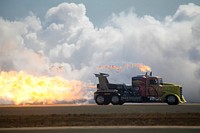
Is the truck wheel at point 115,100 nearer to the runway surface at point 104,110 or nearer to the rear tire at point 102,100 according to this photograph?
the rear tire at point 102,100

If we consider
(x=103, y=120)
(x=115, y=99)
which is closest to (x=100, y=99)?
(x=115, y=99)

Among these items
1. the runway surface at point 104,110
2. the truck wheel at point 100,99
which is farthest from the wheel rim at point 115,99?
the runway surface at point 104,110

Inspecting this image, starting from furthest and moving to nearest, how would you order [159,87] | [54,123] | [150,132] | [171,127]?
[159,87]
[54,123]
[171,127]
[150,132]

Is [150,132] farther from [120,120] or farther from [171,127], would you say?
[120,120]

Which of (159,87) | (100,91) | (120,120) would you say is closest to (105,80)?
(100,91)

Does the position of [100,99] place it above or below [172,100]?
above

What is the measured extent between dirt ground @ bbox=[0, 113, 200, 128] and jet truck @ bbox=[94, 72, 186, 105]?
13.2 m

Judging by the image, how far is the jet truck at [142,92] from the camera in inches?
1529

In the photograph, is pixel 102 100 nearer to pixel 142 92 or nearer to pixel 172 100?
pixel 142 92

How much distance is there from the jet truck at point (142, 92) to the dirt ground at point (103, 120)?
43.2ft

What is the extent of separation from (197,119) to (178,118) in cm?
124

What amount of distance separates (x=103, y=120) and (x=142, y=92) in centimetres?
1661

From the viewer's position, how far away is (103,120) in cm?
2366

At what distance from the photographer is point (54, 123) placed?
74.9 ft
